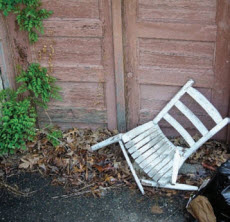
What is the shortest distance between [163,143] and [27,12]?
1972mm

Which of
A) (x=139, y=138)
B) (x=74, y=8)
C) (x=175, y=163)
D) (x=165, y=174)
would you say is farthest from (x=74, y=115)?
(x=175, y=163)

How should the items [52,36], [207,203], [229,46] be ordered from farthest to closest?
[52,36] < [229,46] < [207,203]

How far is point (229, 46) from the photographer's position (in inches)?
157

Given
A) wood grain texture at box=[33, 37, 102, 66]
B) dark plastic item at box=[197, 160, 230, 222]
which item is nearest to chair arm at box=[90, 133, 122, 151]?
wood grain texture at box=[33, 37, 102, 66]

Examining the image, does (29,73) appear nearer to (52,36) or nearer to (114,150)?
(52,36)

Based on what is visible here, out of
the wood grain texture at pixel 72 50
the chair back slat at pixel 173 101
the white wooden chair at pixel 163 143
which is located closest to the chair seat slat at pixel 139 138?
the white wooden chair at pixel 163 143

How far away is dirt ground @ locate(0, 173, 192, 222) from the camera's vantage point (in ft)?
12.3

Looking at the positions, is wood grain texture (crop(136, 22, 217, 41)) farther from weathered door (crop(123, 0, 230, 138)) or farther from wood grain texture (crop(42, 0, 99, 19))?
wood grain texture (crop(42, 0, 99, 19))

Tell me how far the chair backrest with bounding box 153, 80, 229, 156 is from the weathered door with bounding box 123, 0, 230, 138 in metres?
0.15

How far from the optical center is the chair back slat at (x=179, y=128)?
4141mm

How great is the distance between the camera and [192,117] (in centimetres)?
411

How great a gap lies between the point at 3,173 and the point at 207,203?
2251mm

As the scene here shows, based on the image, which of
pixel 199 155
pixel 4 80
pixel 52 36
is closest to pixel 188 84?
pixel 199 155

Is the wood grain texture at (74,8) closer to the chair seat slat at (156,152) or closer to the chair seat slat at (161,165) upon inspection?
the chair seat slat at (156,152)
